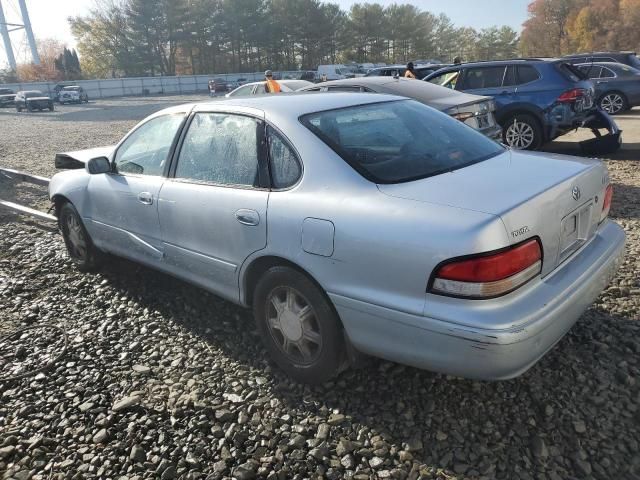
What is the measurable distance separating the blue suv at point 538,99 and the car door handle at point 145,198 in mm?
6771

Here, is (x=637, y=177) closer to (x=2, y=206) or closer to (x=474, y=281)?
(x=474, y=281)

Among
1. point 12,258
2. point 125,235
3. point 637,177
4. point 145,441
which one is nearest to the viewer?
point 145,441

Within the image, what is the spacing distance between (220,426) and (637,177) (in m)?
6.58

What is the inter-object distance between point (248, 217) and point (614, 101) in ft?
44.4

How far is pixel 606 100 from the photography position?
13211 millimetres

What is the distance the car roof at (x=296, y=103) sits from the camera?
3.00 meters

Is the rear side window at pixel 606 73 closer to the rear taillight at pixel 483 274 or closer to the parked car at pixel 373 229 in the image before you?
the parked car at pixel 373 229

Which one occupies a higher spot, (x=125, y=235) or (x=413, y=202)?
(x=413, y=202)

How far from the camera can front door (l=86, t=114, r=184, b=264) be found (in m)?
3.60

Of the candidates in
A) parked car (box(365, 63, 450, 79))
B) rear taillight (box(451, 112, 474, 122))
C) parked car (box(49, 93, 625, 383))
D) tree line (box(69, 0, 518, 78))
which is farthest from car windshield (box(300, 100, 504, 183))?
tree line (box(69, 0, 518, 78))

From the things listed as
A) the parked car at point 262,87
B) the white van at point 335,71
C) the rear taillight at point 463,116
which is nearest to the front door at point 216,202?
the rear taillight at point 463,116

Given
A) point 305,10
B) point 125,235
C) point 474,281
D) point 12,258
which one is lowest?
point 12,258

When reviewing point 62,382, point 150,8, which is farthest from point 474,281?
point 150,8

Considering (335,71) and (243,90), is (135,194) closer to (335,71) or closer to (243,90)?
(243,90)
